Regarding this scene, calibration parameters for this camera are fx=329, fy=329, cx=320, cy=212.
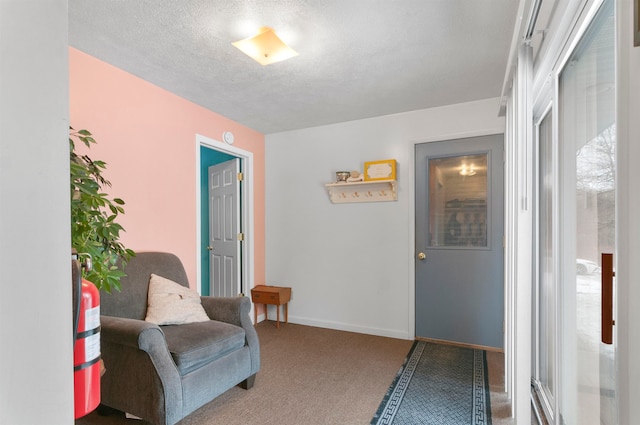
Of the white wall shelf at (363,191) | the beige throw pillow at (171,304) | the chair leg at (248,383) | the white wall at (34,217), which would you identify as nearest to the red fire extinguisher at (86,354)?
the white wall at (34,217)

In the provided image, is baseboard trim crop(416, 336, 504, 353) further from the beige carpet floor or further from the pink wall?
the pink wall

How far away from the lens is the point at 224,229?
4094mm

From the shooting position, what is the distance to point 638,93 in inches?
23.7

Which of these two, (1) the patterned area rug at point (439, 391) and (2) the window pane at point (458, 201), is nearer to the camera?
(1) the patterned area rug at point (439, 391)

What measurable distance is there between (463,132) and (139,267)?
3.07m

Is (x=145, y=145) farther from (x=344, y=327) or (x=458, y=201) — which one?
(x=458, y=201)

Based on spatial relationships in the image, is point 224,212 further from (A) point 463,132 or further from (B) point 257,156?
(A) point 463,132

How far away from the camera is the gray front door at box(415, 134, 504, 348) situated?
3109mm

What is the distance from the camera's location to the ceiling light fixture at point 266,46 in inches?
75.5

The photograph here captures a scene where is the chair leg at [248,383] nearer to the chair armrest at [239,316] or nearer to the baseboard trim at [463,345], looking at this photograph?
the chair armrest at [239,316]

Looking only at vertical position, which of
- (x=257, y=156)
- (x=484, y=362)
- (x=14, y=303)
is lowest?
(x=484, y=362)

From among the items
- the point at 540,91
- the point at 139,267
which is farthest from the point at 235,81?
the point at 540,91

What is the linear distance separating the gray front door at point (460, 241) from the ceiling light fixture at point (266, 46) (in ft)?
6.27

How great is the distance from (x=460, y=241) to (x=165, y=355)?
2707mm
